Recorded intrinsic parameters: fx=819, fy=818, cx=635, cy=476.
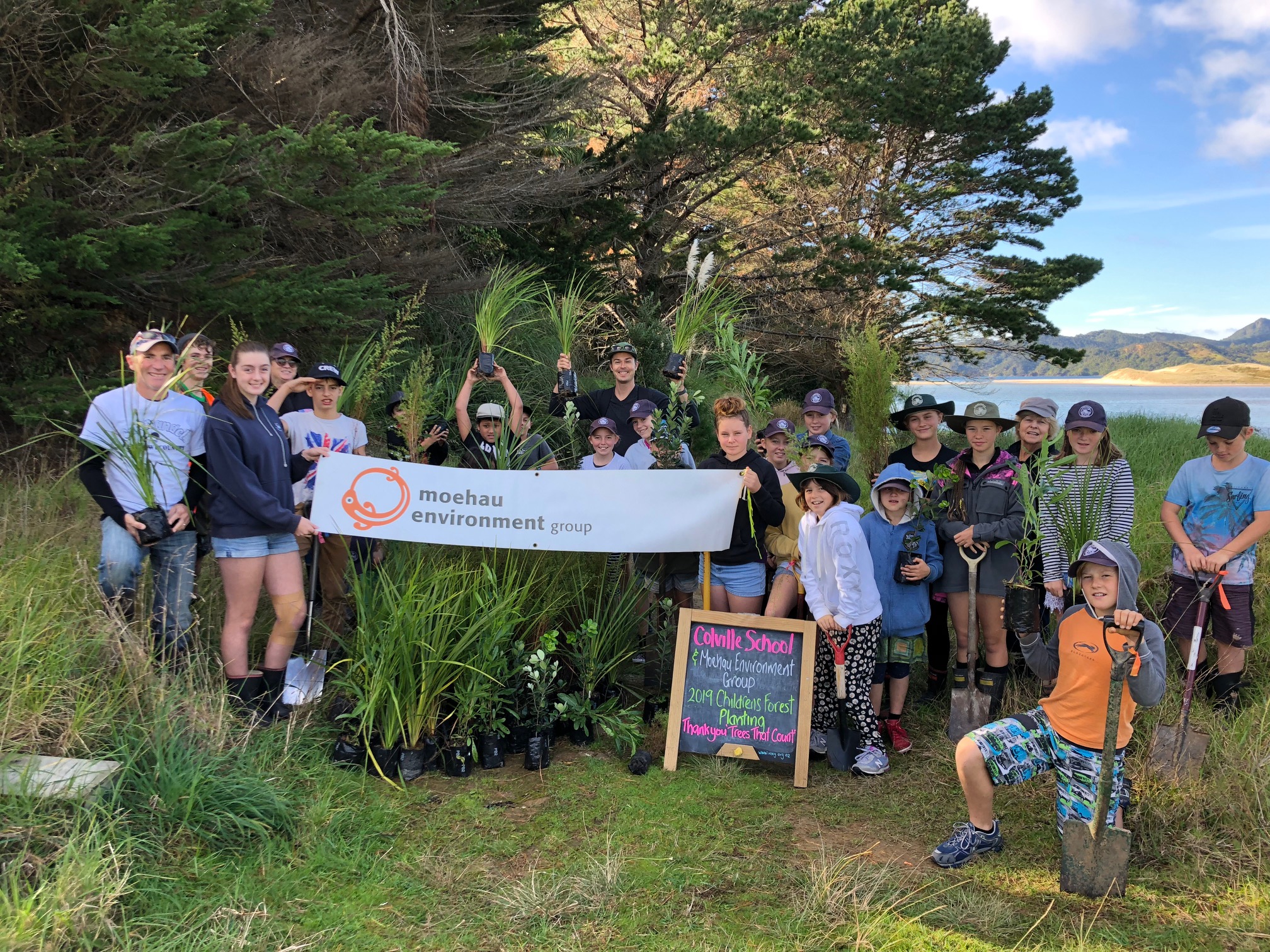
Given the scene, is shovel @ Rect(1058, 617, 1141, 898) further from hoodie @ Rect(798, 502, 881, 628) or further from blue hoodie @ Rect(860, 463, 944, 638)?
blue hoodie @ Rect(860, 463, 944, 638)

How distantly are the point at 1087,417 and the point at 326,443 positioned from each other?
4376 mm

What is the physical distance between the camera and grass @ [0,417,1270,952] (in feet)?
9.63

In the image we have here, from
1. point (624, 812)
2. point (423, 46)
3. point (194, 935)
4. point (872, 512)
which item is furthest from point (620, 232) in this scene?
point (194, 935)

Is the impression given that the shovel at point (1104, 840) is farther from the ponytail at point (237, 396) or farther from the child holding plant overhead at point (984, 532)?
the ponytail at point (237, 396)

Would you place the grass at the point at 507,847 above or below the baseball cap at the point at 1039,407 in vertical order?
below

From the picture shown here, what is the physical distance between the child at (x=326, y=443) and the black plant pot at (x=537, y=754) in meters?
1.42

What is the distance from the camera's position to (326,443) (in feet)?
16.6

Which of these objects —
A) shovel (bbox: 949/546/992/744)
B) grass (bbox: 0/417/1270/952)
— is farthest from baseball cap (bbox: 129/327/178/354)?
shovel (bbox: 949/546/992/744)

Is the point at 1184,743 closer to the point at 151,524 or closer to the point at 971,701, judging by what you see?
the point at 971,701

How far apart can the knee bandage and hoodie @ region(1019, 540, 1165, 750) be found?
11.9 ft

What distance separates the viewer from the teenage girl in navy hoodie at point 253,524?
4168 mm

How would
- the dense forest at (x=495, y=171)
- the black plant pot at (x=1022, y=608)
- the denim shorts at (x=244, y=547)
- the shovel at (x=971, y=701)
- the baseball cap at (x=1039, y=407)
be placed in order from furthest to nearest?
1. the dense forest at (x=495, y=171)
2. the baseball cap at (x=1039, y=407)
3. the shovel at (x=971, y=701)
4. the denim shorts at (x=244, y=547)
5. the black plant pot at (x=1022, y=608)

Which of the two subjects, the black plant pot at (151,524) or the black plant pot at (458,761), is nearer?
the black plant pot at (151,524)

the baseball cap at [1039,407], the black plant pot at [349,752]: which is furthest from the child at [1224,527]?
the black plant pot at [349,752]
